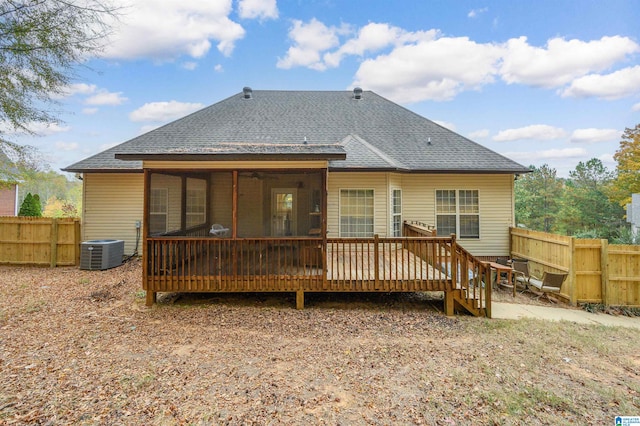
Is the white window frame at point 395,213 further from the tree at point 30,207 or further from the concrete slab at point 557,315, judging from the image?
the tree at point 30,207

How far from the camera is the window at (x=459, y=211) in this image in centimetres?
1010

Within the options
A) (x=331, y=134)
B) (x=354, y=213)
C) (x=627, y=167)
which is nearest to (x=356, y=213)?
(x=354, y=213)

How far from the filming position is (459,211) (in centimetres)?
1011

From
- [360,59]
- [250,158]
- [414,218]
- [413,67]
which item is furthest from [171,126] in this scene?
[413,67]

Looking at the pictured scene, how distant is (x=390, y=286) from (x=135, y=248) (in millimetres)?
9404

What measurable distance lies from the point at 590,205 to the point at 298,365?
27477mm

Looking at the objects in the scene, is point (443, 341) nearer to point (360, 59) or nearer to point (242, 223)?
point (242, 223)

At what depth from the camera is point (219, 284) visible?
5.96 m

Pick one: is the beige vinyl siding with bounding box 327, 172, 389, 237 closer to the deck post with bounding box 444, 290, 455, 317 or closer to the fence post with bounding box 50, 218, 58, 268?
the deck post with bounding box 444, 290, 455, 317

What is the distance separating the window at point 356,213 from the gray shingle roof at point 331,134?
0.91 metres

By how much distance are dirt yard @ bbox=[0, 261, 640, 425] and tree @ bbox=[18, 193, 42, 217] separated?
9108mm

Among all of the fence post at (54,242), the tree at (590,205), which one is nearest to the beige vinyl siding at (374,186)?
the fence post at (54,242)

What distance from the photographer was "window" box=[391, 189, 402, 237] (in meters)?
9.21

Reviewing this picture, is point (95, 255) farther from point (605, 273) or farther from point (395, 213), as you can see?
point (605, 273)
